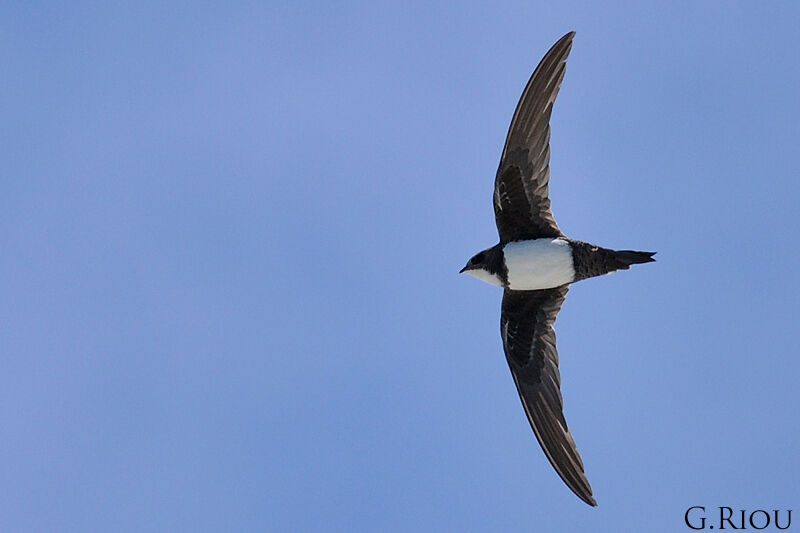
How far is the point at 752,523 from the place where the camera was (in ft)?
39.1

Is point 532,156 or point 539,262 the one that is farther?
point 539,262

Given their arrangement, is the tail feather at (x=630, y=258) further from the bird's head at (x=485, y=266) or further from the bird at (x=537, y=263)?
the bird's head at (x=485, y=266)

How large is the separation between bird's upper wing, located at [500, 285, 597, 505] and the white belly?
0.38 m

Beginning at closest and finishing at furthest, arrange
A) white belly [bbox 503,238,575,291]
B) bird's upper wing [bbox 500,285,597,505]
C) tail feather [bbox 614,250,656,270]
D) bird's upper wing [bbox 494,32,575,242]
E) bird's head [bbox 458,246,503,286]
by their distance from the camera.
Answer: tail feather [bbox 614,250,656,270], bird's upper wing [bbox 494,32,575,242], white belly [bbox 503,238,575,291], bird's head [bbox 458,246,503,286], bird's upper wing [bbox 500,285,597,505]

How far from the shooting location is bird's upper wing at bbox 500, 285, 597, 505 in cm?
1278

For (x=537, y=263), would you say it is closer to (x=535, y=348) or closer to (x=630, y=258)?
(x=630, y=258)

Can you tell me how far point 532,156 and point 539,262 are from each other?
1147 millimetres

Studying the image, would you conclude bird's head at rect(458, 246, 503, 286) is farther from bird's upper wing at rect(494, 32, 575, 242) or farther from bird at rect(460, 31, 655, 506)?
bird's upper wing at rect(494, 32, 575, 242)

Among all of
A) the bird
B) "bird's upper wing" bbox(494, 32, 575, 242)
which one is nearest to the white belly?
the bird

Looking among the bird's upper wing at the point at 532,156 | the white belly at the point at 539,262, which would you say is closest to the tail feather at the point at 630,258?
the white belly at the point at 539,262

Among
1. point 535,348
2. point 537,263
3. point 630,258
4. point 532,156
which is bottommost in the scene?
point 535,348

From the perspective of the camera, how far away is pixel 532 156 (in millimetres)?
12258

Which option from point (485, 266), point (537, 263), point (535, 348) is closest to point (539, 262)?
point (537, 263)

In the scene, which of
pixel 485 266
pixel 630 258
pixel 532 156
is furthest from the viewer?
pixel 485 266
